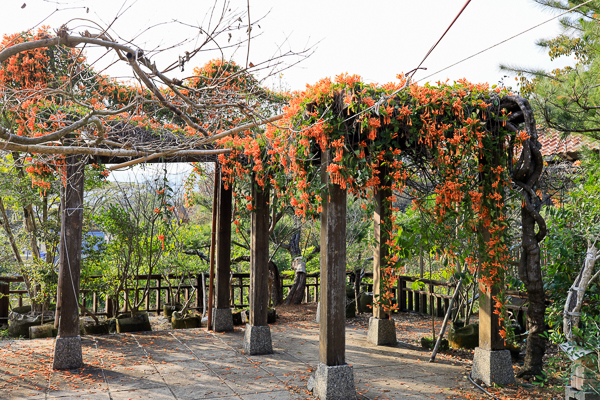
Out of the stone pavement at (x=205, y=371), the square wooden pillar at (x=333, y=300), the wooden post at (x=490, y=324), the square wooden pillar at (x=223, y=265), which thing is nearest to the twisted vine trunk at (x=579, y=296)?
the wooden post at (x=490, y=324)

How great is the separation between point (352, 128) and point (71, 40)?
2.27 m

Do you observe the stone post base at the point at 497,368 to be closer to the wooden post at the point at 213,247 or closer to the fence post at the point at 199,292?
the wooden post at the point at 213,247

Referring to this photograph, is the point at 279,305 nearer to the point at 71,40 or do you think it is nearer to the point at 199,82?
the point at 199,82

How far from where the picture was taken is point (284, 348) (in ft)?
19.1

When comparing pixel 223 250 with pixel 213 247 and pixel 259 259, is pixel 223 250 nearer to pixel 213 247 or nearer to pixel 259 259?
pixel 213 247

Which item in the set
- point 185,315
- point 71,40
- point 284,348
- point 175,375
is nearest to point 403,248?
point 284,348

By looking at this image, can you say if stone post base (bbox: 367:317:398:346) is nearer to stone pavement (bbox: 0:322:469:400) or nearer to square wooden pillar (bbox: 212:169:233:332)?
stone pavement (bbox: 0:322:469:400)

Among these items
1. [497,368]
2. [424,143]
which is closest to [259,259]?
[424,143]

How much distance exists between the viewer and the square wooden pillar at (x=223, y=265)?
6.87 metres

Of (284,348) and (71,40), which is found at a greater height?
(71,40)

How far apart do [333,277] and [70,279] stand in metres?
3.19

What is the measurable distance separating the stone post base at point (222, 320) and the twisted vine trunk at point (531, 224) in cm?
427

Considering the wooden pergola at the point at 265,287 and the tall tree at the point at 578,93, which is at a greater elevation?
the tall tree at the point at 578,93

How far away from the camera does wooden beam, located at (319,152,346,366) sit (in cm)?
386
